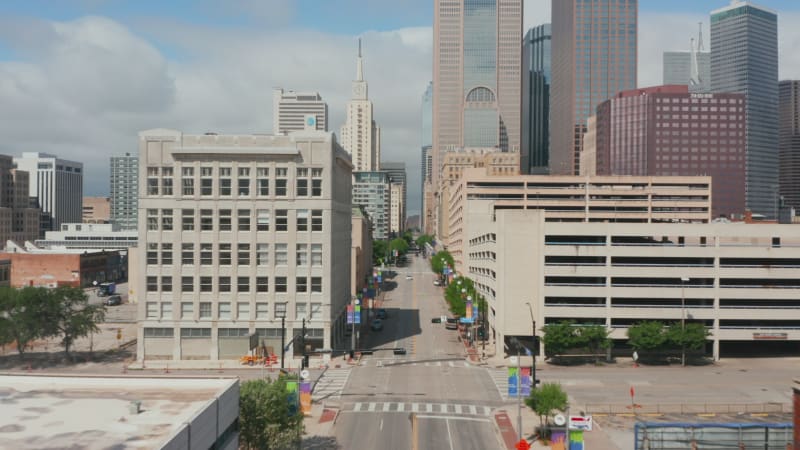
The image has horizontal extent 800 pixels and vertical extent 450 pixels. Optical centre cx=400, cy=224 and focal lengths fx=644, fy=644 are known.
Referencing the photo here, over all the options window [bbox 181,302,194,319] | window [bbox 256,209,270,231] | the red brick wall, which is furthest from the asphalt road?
the red brick wall

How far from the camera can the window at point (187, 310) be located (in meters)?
75.2

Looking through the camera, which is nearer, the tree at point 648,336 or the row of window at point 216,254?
the tree at point 648,336

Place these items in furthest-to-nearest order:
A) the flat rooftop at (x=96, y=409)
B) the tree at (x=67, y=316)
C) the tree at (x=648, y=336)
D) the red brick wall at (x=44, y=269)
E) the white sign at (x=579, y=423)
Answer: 1. the red brick wall at (x=44, y=269)
2. the tree at (x=648, y=336)
3. the tree at (x=67, y=316)
4. the white sign at (x=579, y=423)
5. the flat rooftop at (x=96, y=409)

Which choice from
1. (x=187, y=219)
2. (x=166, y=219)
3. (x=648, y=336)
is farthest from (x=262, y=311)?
(x=648, y=336)

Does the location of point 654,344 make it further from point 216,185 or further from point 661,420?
point 216,185

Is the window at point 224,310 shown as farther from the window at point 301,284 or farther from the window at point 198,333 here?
the window at point 301,284

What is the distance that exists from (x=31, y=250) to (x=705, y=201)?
562 feet

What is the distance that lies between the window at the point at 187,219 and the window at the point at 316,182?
1429 centimetres

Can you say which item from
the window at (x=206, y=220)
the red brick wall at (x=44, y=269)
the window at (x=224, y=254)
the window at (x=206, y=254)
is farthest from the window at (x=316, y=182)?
the red brick wall at (x=44, y=269)

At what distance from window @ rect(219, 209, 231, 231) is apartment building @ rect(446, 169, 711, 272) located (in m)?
87.2

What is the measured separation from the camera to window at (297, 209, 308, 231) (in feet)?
250

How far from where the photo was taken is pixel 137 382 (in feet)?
120

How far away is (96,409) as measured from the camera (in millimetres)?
31281

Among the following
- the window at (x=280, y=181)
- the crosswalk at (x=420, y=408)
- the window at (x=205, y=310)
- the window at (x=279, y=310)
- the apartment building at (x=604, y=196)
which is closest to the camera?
the crosswalk at (x=420, y=408)
